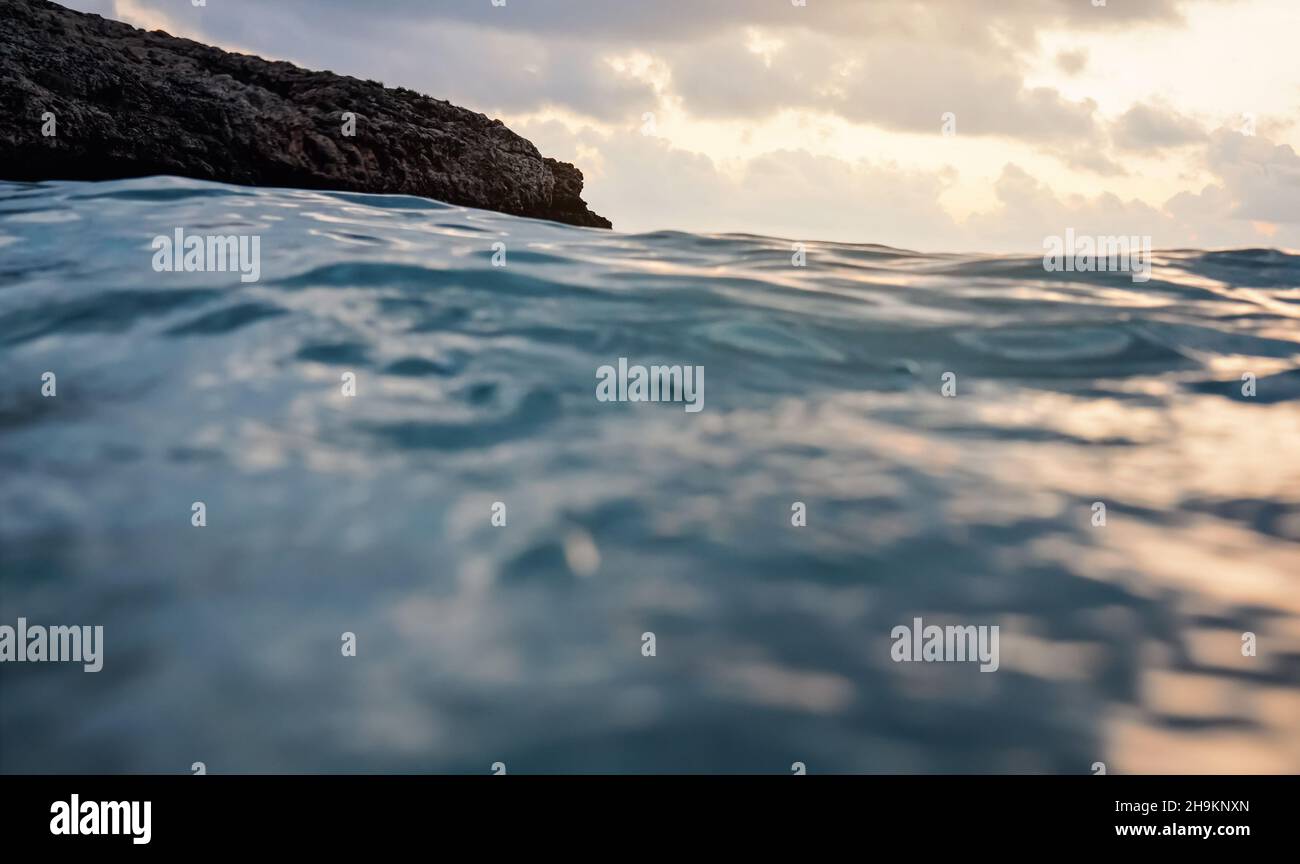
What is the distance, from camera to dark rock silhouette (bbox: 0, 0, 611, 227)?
12.1 meters

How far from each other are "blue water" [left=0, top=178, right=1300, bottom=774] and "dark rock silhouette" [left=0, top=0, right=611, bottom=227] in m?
7.73

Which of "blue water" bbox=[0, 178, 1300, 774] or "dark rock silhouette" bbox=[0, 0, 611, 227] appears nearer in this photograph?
"blue water" bbox=[0, 178, 1300, 774]

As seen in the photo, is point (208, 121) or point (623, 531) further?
point (208, 121)

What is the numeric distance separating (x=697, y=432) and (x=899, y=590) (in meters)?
1.28

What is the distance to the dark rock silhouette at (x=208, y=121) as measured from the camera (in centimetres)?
1212

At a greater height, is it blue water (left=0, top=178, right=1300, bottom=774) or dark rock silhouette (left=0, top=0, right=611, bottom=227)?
dark rock silhouette (left=0, top=0, right=611, bottom=227)

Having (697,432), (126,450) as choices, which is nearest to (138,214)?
(126,450)

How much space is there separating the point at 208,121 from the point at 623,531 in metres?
12.6

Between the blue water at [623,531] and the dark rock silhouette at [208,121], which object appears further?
the dark rock silhouette at [208,121]

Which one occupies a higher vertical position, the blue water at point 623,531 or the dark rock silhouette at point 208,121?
the dark rock silhouette at point 208,121

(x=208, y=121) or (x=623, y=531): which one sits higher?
(x=208, y=121)

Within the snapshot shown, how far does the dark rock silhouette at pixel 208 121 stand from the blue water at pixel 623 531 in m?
7.73

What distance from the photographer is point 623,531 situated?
301 centimetres
